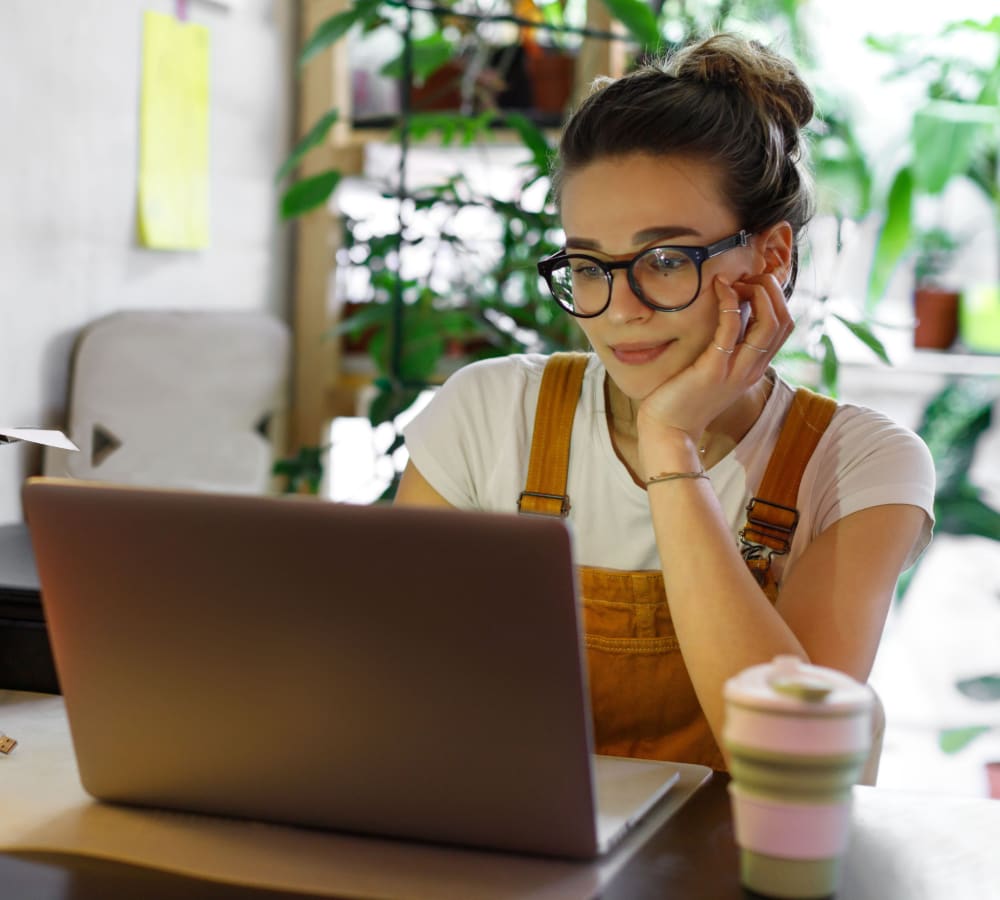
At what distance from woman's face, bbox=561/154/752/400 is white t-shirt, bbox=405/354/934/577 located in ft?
0.39

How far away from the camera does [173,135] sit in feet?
6.53

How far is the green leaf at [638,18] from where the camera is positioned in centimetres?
184

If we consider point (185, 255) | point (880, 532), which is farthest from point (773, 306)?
point (185, 255)

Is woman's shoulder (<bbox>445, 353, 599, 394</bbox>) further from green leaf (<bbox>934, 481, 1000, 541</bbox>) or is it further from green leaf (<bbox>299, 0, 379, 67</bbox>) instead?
green leaf (<bbox>934, 481, 1000, 541</bbox>)

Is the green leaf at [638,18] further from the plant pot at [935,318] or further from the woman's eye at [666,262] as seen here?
the plant pot at [935,318]

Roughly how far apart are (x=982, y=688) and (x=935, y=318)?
79 centimetres

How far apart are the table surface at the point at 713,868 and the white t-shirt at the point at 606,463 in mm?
429

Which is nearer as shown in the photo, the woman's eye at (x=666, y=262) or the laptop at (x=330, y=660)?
the laptop at (x=330, y=660)

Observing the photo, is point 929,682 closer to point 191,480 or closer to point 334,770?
point 191,480

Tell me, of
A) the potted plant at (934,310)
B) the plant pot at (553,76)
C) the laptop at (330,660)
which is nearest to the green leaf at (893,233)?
the potted plant at (934,310)

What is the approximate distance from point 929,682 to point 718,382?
1.99 m

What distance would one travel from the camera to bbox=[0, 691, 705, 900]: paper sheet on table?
2.27ft

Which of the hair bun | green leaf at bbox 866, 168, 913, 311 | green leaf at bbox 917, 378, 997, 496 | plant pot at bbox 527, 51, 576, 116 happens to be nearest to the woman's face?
the hair bun

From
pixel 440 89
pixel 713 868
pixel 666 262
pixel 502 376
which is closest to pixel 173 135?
pixel 440 89
